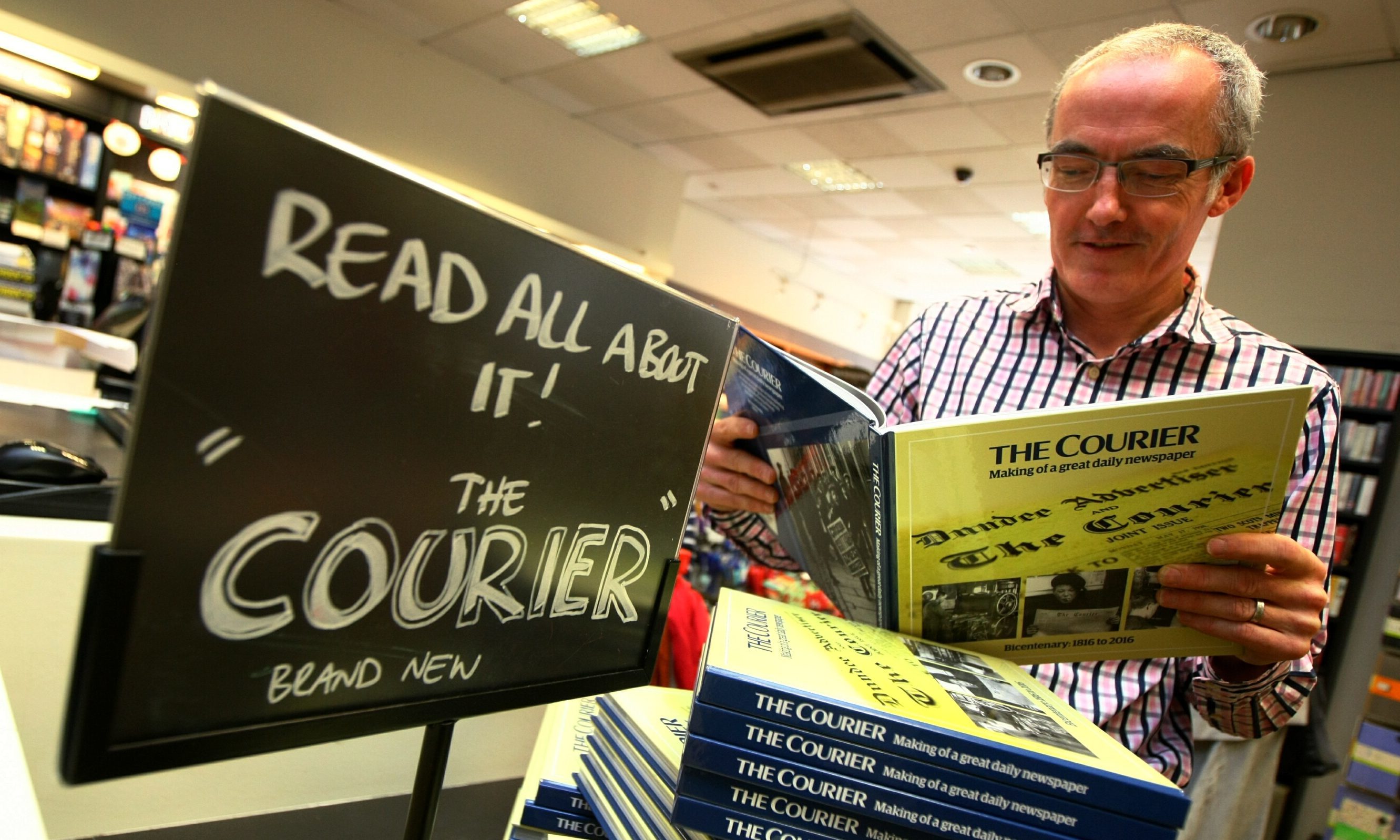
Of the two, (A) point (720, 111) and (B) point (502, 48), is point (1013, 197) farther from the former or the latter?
(B) point (502, 48)

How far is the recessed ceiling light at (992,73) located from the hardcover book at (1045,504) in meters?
4.11

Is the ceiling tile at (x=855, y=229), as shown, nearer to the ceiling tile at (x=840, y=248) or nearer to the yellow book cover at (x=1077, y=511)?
the ceiling tile at (x=840, y=248)

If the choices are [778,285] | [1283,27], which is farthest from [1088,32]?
[778,285]

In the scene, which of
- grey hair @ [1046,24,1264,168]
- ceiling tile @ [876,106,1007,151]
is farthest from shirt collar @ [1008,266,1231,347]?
ceiling tile @ [876,106,1007,151]

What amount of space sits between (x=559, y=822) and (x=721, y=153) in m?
6.71

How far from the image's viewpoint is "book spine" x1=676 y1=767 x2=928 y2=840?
52cm

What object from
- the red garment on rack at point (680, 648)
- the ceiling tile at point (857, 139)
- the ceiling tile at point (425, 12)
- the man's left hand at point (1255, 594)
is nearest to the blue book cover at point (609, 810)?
the man's left hand at point (1255, 594)

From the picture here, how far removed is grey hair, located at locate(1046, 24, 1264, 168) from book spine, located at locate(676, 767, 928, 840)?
2.90 feet

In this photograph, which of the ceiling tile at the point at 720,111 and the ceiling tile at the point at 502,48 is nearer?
the ceiling tile at the point at 502,48

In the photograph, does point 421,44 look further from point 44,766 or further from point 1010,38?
point 44,766

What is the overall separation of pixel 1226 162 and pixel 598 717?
38.6 inches

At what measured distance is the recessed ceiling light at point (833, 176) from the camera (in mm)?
6523

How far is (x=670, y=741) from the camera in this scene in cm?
62

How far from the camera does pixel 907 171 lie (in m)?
6.18
